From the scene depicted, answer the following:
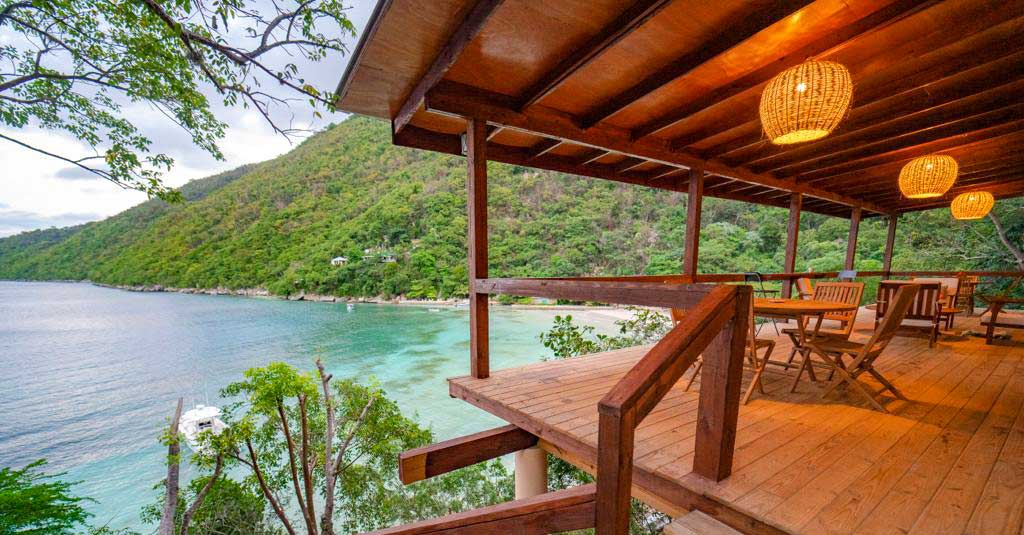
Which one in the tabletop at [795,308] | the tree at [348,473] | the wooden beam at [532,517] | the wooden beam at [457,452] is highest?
the tabletop at [795,308]

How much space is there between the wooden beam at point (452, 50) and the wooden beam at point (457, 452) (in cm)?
237

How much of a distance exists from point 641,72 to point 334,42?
3.01 m

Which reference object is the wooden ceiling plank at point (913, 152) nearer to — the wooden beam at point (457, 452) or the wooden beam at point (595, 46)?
the wooden beam at point (595, 46)

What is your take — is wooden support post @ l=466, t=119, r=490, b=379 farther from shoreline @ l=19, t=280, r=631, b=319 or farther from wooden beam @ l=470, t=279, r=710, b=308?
shoreline @ l=19, t=280, r=631, b=319

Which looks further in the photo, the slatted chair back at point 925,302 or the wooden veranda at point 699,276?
the slatted chair back at point 925,302

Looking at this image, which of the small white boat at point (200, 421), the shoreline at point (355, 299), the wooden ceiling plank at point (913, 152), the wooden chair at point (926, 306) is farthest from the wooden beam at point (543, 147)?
the shoreline at point (355, 299)

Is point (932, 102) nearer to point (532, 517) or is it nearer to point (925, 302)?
point (925, 302)

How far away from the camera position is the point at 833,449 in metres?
1.92

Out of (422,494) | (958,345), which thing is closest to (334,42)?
(958,345)

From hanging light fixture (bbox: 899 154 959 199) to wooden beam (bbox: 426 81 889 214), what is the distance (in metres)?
1.67

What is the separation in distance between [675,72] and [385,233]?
113 ft

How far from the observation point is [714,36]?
2.22 m

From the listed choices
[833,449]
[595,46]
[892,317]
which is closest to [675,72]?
[595,46]

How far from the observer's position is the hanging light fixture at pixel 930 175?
380 centimetres
